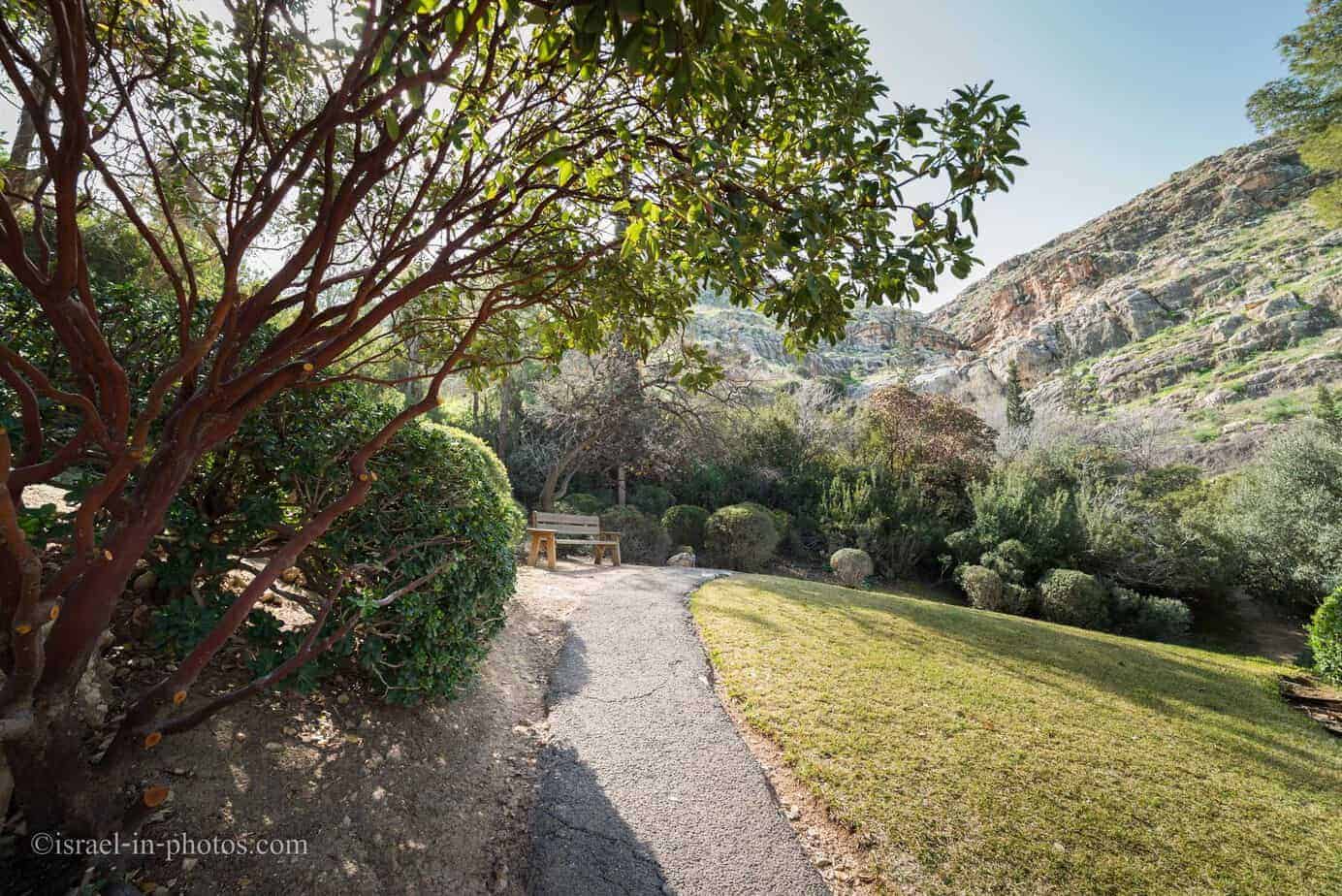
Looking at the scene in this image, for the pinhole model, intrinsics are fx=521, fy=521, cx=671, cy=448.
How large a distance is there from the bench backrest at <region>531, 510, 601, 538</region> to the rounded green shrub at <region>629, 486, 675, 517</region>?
10.3ft

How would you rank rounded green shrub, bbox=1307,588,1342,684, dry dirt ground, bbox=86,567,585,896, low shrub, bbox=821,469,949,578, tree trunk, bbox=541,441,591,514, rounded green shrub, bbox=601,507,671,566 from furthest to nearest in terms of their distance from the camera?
low shrub, bbox=821,469,949,578
tree trunk, bbox=541,441,591,514
rounded green shrub, bbox=601,507,671,566
rounded green shrub, bbox=1307,588,1342,684
dry dirt ground, bbox=86,567,585,896

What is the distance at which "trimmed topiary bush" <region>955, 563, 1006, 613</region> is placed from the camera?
1057cm

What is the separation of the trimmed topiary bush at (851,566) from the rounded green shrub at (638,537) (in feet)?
12.7

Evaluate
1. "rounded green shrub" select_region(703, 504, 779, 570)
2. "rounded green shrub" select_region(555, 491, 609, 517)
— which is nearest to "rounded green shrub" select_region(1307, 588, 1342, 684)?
"rounded green shrub" select_region(703, 504, 779, 570)

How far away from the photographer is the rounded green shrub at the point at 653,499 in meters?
13.5

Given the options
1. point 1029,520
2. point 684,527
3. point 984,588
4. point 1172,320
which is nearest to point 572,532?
point 684,527

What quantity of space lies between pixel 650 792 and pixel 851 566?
9834 mm

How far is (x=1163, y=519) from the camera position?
37.4 feet

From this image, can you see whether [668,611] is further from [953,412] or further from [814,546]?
[953,412]

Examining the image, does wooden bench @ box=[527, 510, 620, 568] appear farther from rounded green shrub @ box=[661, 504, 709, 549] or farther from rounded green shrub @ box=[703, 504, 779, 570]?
rounded green shrub @ box=[703, 504, 779, 570]

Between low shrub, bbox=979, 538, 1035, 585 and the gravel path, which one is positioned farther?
low shrub, bbox=979, 538, 1035, 585

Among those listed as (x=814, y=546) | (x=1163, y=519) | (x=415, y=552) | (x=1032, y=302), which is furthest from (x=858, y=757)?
(x=1032, y=302)

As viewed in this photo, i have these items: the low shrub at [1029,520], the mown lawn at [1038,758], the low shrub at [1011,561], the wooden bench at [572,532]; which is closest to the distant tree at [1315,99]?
the low shrub at [1029,520]

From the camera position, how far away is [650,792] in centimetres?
294
